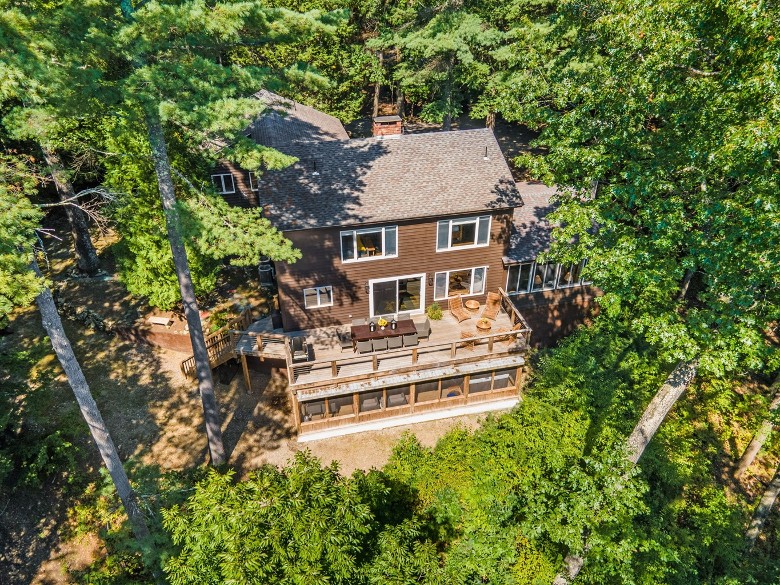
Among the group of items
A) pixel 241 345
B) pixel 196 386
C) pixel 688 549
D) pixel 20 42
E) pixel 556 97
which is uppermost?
pixel 20 42

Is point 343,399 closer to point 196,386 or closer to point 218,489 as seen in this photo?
point 196,386

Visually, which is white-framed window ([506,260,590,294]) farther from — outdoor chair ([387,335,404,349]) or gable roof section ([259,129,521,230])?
outdoor chair ([387,335,404,349])

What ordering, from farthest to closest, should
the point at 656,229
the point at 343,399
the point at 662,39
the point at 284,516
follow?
Result: the point at 343,399, the point at 656,229, the point at 662,39, the point at 284,516

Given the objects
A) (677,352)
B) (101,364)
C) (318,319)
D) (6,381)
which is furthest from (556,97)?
(6,381)

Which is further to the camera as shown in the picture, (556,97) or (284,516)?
(556,97)

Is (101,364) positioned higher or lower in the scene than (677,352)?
lower

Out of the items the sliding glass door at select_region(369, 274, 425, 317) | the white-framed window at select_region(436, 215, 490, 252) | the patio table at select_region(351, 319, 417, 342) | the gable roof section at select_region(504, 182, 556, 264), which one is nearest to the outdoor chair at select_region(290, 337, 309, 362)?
the patio table at select_region(351, 319, 417, 342)

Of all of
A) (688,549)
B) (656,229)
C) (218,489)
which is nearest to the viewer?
(218,489)

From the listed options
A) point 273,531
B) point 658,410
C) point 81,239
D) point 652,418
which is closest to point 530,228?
point 658,410
